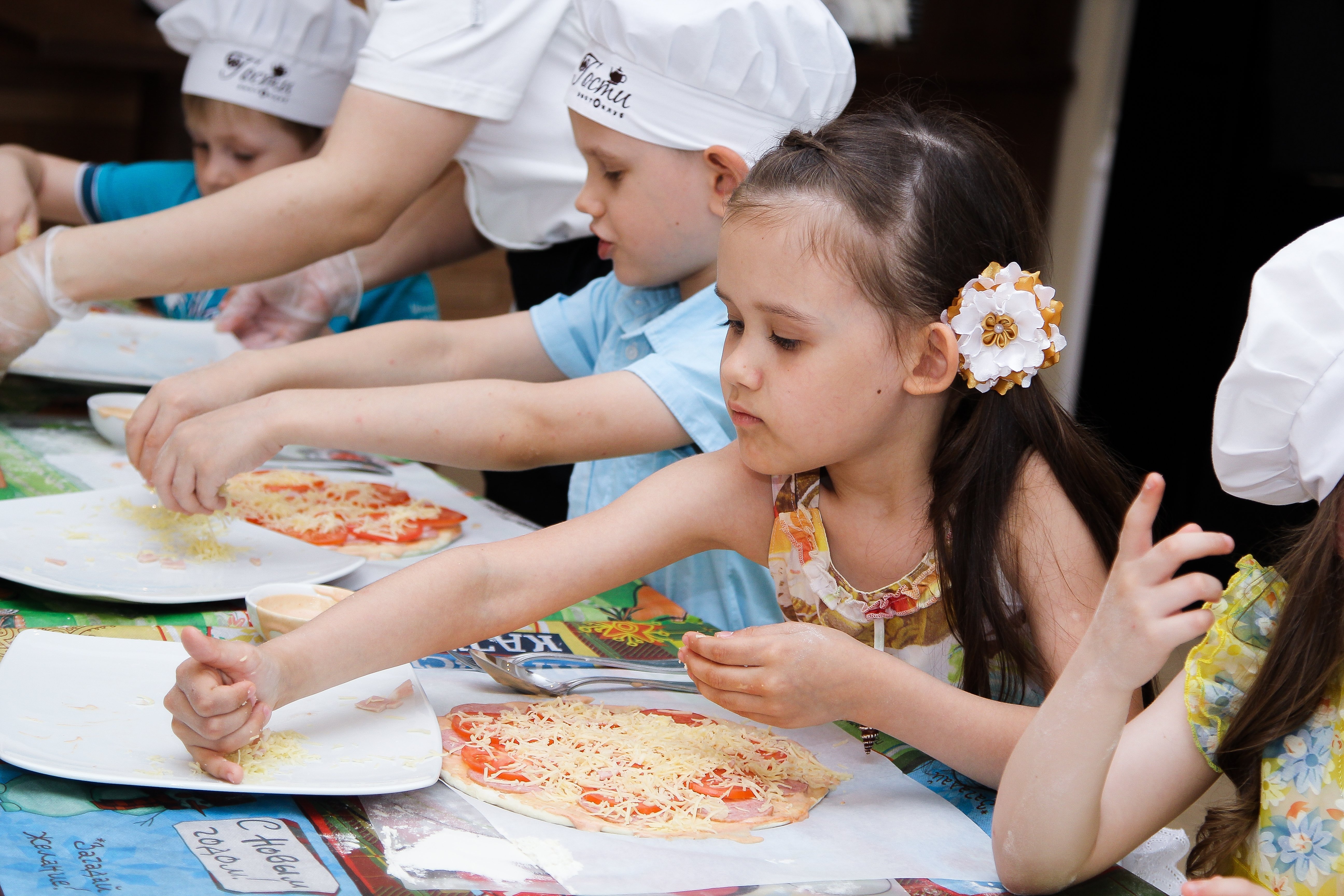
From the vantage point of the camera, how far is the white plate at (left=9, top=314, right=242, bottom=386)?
1.95 meters

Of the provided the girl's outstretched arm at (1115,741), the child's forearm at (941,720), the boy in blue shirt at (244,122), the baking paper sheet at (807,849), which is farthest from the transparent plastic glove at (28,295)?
the girl's outstretched arm at (1115,741)

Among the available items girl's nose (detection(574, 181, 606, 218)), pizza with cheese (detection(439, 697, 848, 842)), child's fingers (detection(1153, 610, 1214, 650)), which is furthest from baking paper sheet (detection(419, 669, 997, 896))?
girl's nose (detection(574, 181, 606, 218))

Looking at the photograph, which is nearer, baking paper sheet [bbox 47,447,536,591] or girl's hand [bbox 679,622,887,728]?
girl's hand [bbox 679,622,887,728]

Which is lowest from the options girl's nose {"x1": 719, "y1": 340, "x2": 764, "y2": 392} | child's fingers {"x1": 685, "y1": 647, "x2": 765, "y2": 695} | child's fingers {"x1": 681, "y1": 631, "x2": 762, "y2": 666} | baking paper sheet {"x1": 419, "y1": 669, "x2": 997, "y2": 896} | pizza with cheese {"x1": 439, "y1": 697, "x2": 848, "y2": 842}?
pizza with cheese {"x1": 439, "y1": 697, "x2": 848, "y2": 842}

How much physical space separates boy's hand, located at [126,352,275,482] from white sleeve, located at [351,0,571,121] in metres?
0.49

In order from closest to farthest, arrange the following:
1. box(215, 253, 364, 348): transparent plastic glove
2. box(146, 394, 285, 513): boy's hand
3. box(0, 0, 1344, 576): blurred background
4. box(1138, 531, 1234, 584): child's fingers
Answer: box(1138, 531, 1234, 584): child's fingers, box(146, 394, 285, 513): boy's hand, box(215, 253, 364, 348): transparent plastic glove, box(0, 0, 1344, 576): blurred background

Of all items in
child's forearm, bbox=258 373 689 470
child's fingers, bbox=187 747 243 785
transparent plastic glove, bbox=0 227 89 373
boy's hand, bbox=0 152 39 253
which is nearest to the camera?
child's fingers, bbox=187 747 243 785

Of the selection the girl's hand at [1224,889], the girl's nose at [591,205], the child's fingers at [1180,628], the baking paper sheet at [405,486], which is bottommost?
the baking paper sheet at [405,486]

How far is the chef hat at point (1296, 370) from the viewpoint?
2.57ft

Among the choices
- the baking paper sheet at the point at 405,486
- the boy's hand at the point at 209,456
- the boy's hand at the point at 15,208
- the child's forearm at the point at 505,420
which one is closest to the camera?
the boy's hand at the point at 209,456

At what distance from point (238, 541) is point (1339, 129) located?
3.30 m

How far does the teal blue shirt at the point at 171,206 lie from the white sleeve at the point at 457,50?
34.3 inches

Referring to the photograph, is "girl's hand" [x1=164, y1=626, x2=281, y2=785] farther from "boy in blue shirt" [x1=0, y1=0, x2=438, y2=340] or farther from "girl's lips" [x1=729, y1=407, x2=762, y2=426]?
"boy in blue shirt" [x1=0, y1=0, x2=438, y2=340]

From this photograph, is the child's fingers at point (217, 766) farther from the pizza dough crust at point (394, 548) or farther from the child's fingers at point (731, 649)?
the pizza dough crust at point (394, 548)
